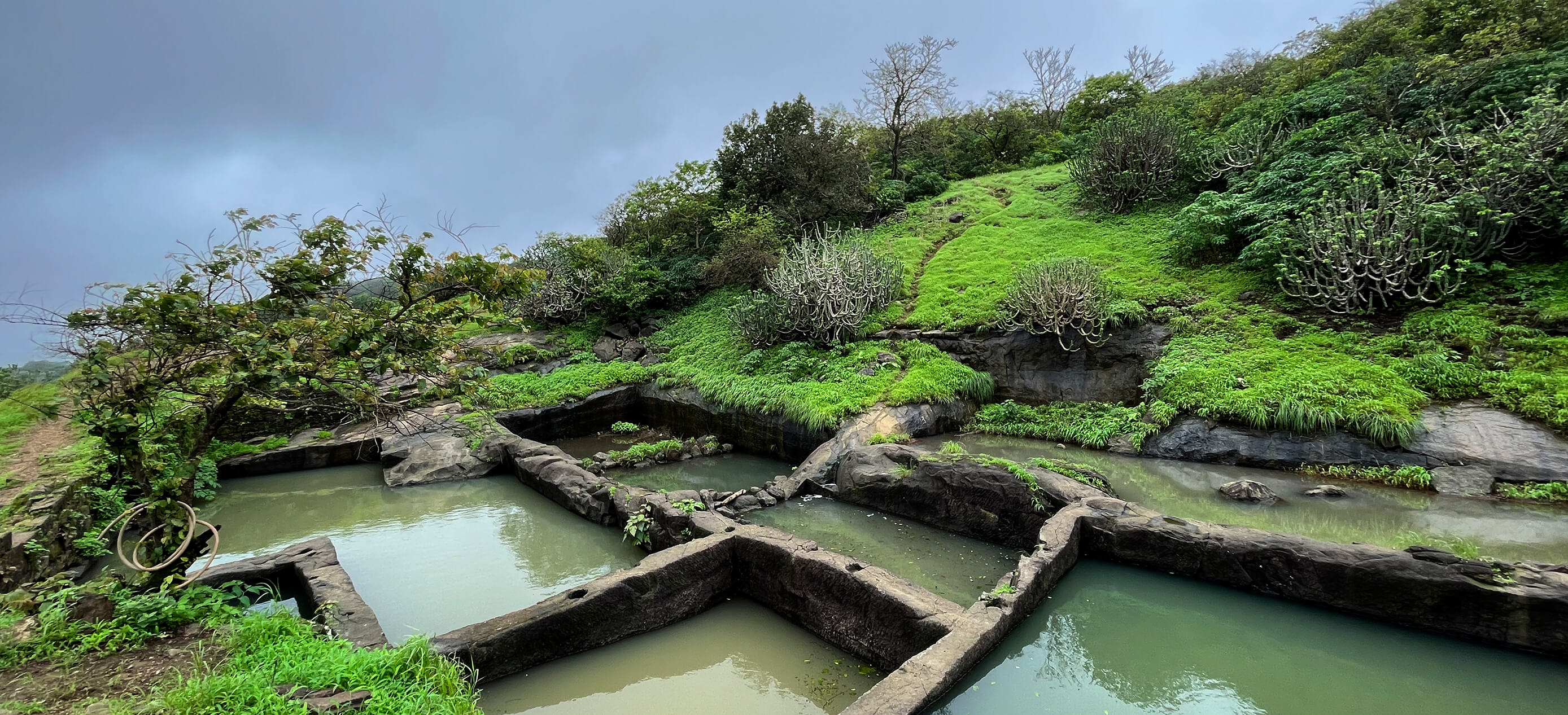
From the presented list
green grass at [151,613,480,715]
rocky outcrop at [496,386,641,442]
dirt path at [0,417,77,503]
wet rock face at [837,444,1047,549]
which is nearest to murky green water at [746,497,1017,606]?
wet rock face at [837,444,1047,549]

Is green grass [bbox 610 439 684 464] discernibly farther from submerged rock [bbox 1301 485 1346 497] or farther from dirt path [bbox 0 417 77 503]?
submerged rock [bbox 1301 485 1346 497]

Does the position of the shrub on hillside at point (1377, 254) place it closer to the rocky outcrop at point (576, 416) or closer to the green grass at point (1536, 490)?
the green grass at point (1536, 490)

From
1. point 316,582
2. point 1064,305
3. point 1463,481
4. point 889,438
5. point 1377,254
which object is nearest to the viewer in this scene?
point 316,582

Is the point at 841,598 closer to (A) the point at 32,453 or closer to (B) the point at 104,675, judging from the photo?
(B) the point at 104,675

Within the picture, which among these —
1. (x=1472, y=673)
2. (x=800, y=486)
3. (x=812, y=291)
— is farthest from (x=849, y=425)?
(x=1472, y=673)

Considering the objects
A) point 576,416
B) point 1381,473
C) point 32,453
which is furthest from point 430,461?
point 1381,473

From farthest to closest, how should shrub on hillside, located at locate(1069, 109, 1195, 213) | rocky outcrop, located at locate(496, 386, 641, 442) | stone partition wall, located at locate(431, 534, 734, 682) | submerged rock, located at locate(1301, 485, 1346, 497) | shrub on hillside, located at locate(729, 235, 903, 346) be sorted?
shrub on hillside, located at locate(1069, 109, 1195, 213)
shrub on hillside, located at locate(729, 235, 903, 346)
rocky outcrop, located at locate(496, 386, 641, 442)
submerged rock, located at locate(1301, 485, 1346, 497)
stone partition wall, located at locate(431, 534, 734, 682)

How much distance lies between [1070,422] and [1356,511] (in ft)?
13.0

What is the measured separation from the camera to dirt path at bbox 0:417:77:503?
287 inches

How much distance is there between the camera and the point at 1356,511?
21.0ft

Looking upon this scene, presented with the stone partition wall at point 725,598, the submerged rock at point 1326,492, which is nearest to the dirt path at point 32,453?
the stone partition wall at point 725,598

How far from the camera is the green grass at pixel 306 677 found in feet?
10.6

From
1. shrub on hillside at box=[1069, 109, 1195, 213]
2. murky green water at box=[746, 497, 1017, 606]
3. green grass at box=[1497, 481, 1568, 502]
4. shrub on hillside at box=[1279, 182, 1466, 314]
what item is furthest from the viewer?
shrub on hillside at box=[1069, 109, 1195, 213]

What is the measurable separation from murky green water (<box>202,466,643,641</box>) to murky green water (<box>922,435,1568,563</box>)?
643 cm
